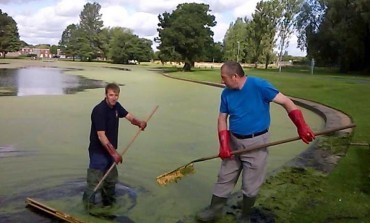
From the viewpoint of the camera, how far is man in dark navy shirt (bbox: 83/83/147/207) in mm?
3990

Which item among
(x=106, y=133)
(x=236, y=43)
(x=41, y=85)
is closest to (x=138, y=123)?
(x=106, y=133)

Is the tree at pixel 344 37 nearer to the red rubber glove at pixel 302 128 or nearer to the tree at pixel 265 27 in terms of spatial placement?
the tree at pixel 265 27

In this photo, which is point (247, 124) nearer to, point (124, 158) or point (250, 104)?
point (250, 104)

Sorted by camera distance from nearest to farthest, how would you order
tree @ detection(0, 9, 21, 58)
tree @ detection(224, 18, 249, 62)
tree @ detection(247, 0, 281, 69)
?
1. tree @ detection(247, 0, 281, 69)
2. tree @ detection(224, 18, 249, 62)
3. tree @ detection(0, 9, 21, 58)

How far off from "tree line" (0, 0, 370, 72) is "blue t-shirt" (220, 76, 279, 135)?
32.1 m

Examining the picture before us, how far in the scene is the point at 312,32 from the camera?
1705 inches

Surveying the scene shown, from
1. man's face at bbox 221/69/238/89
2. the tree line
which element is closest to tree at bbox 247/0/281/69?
the tree line

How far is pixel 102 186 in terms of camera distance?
439cm

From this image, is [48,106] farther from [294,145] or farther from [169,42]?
[169,42]

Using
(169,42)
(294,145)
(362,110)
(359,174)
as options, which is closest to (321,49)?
(169,42)

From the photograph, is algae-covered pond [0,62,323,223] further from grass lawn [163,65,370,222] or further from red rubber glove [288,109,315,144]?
red rubber glove [288,109,315,144]

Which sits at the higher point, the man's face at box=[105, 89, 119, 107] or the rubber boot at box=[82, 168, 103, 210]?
the man's face at box=[105, 89, 119, 107]

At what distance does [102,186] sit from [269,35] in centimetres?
4941

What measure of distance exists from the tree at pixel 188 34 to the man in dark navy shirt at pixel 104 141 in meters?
40.0
